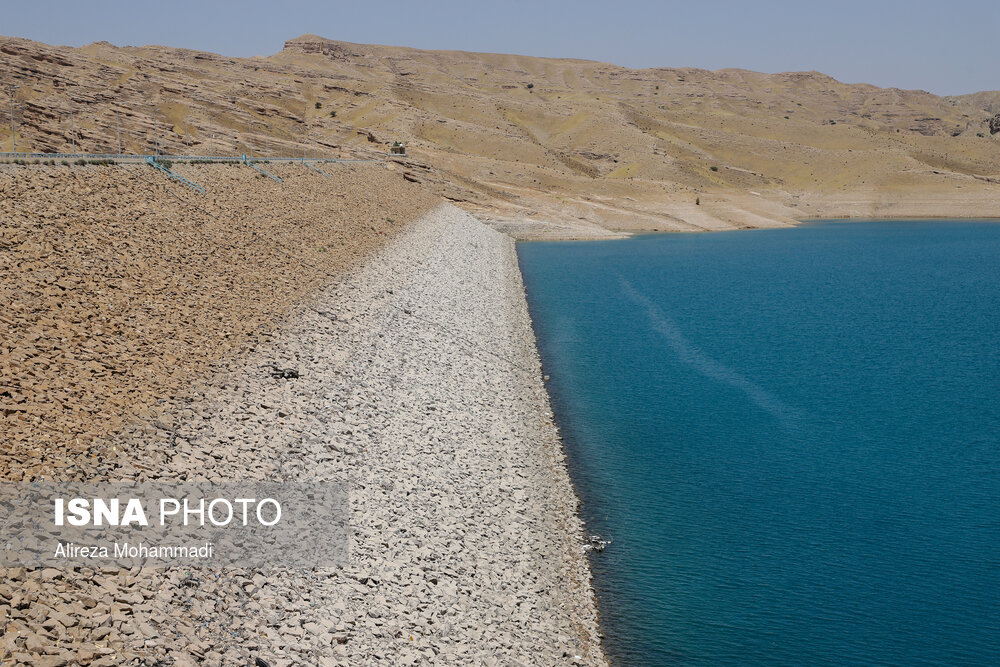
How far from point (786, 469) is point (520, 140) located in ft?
375

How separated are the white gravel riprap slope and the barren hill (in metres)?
28.5

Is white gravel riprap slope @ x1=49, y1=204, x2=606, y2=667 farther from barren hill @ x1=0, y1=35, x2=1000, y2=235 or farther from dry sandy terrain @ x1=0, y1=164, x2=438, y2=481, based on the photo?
barren hill @ x1=0, y1=35, x2=1000, y2=235

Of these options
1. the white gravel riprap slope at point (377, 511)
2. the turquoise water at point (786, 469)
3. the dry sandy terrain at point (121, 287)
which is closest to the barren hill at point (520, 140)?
the dry sandy terrain at point (121, 287)

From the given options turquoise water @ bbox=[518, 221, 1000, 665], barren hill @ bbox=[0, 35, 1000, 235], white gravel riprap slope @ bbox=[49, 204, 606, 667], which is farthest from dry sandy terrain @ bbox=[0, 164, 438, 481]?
barren hill @ bbox=[0, 35, 1000, 235]

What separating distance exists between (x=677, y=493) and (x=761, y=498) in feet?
7.45

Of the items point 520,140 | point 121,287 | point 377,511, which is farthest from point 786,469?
point 520,140

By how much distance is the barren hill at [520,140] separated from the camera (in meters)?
59.7

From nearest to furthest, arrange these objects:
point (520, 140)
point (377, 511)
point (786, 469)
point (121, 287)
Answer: point (377, 511) → point (121, 287) → point (786, 469) → point (520, 140)

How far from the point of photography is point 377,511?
52.2 feet

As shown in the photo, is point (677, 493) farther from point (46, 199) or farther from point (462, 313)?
point (46, 199)

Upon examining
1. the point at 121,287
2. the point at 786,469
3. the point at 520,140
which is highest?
the point at 520,140

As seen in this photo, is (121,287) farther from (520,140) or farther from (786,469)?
(520,140)

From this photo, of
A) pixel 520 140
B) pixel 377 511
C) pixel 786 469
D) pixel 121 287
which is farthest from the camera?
pixel 520 140

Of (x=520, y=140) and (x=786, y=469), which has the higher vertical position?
(x=520, y=140)
